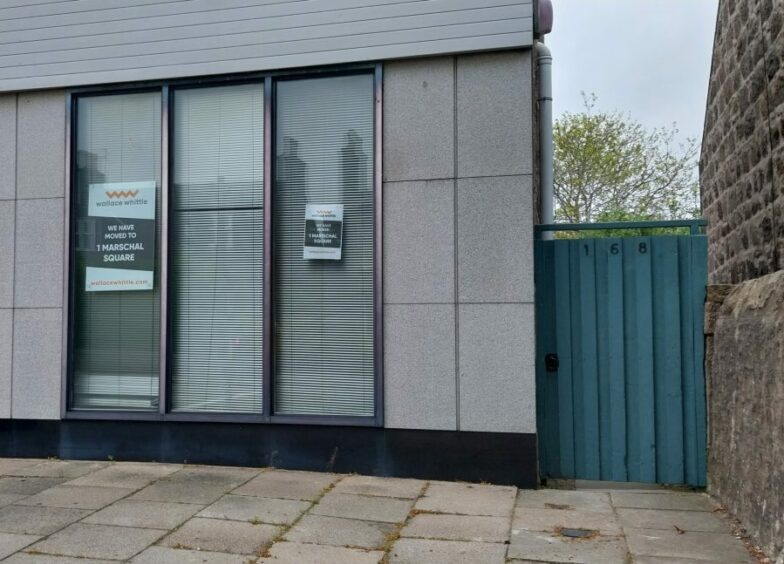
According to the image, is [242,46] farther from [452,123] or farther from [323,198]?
[452,123]

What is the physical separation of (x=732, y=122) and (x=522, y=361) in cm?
299

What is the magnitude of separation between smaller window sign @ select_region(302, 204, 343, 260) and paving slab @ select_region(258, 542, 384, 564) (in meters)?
2.83

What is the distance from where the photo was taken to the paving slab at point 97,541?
4.69m

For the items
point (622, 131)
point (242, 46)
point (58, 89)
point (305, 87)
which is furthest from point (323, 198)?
point (622, 131)

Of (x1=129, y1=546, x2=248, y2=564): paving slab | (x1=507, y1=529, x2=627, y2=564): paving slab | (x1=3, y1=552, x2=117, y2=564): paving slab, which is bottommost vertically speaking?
(x1=507, y1=529, x2=627, y2=564): paving slab

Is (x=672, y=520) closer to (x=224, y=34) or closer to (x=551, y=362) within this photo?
(x=551, y=362)

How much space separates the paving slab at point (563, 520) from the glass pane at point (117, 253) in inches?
147

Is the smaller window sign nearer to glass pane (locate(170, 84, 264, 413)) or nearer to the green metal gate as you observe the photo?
glass pane (locate(170, 84, 264, 413))

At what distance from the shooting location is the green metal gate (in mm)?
6527

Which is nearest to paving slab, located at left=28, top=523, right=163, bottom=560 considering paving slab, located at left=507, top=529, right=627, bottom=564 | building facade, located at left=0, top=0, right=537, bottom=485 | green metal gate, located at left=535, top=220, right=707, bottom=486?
building facade, located at left=0, top=0, right=537, bottom=485

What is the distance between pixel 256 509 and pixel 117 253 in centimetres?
313

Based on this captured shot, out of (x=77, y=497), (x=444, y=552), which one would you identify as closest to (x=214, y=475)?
(x=77, y=497)

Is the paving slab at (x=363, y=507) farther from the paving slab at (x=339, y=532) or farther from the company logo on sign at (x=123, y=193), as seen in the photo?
the company logo on sign at (x=123, y=193)

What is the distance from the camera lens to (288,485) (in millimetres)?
6324
